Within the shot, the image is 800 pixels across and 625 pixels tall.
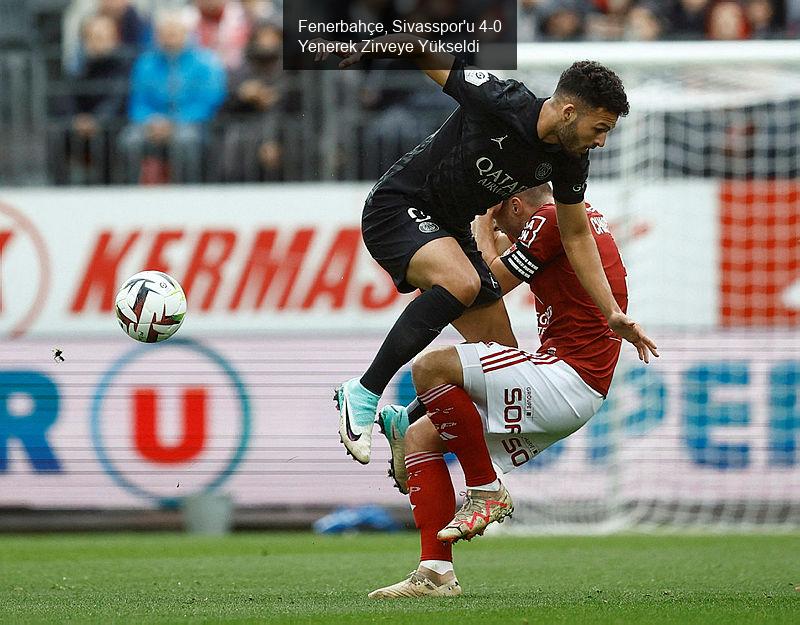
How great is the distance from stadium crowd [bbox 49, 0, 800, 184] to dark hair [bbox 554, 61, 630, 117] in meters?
7.24

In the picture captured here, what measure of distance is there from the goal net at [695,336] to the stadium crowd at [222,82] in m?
1.50

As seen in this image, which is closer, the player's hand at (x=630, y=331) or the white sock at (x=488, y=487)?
the player's hand at (x=630, y=331)

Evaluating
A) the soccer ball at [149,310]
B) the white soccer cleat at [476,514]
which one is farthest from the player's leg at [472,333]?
the soccer ball at [149,310]

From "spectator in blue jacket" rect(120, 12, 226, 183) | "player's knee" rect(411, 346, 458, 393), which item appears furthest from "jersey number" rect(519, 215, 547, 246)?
"spectator in blue jacket" rect(120, 12, 226, 183)

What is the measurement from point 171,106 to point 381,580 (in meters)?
7.54

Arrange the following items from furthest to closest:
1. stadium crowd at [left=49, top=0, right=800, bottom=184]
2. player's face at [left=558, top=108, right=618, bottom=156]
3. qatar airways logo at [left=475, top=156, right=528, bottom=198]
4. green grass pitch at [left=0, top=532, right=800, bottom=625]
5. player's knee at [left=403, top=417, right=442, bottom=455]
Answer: stadium crowd at [left=49, top=0, right=800, bottom=184]
player's knee at [left=403, top=417, right=442, bottom=455]
qatar airways logo at [left=475, top=156, right=528, bottom=198]
player's face at [left=558, top=108, right=618, bottom=156]
green grass pitch at [left=0, top=532, right=800, bottom=625]

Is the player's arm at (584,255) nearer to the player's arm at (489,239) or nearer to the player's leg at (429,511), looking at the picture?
the player's arm at (489,239)

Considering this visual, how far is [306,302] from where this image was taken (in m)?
14.0

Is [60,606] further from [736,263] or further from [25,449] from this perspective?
[736,263]

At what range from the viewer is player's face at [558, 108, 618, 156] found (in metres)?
6.58

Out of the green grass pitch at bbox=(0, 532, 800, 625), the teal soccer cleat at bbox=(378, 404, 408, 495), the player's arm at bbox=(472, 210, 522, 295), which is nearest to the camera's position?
the green grass pitch at bbox=(0, 532, 800, 625)

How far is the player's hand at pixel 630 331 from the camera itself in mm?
6672

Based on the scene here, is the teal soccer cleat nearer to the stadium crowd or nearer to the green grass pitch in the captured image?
the green grass pitch

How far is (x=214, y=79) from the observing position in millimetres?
14578
